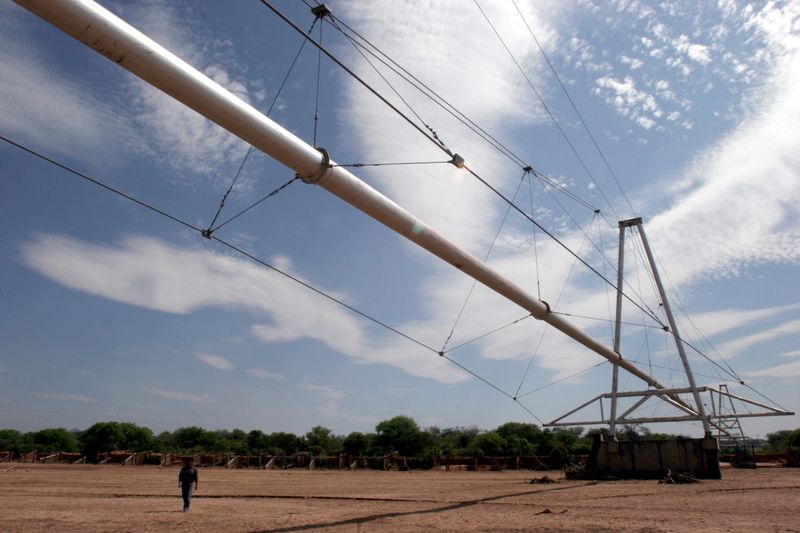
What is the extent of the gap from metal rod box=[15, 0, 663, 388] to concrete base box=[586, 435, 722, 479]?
17.3 metres

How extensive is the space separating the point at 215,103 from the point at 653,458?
2431 cm

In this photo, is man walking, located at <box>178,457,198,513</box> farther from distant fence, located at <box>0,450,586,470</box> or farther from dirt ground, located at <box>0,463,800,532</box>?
distant fence, located at <box>0,450,586,470</box>

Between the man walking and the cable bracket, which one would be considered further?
the cable bracket

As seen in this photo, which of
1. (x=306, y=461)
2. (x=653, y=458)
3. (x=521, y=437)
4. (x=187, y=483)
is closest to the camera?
(x=187, y=483)

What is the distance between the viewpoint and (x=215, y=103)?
8.70m

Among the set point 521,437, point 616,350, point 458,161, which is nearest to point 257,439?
point 521,437

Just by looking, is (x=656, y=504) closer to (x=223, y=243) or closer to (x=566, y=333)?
(x=566, y=333)

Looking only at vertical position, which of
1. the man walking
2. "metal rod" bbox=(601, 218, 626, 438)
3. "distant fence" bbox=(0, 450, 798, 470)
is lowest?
"distant fence" bbox=(0, 450, 798, 470)

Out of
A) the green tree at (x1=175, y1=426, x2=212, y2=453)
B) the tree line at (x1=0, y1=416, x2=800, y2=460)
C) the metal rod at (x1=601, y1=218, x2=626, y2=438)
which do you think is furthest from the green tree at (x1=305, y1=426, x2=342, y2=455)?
the metal rod at (x1=601, y1=218, x2=626, y2=438)

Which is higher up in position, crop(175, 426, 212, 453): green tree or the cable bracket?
the cable bracket

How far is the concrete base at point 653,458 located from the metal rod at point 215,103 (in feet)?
56.8

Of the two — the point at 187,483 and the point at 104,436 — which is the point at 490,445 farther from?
the point at 187,483

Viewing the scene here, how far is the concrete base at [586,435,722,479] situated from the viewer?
23344 mm

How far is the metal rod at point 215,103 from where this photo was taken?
7355 mm
